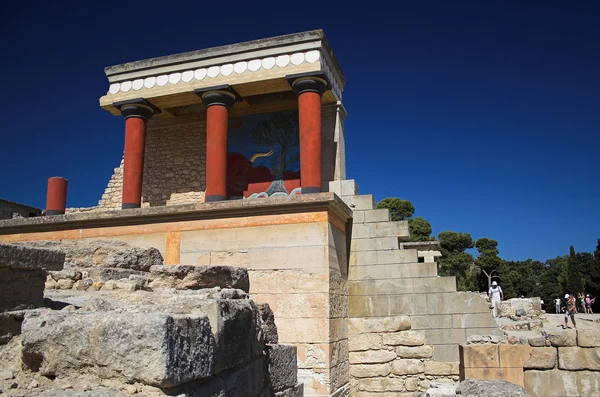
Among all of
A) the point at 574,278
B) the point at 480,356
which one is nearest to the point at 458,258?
the point at 574,278

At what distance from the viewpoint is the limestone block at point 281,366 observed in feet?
13.3

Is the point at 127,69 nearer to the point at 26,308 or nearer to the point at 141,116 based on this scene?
the point at 141,116

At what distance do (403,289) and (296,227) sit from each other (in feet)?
8.36

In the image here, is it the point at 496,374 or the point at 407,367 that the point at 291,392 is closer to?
the point at 496,374

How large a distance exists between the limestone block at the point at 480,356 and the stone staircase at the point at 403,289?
7.68 ft

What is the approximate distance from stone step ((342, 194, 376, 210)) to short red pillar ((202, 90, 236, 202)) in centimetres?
286

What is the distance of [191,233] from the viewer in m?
9.41

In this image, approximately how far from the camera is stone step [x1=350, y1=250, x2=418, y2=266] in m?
9.64

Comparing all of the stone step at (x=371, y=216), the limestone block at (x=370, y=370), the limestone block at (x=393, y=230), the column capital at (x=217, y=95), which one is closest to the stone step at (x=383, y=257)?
the limestone block at (x=393, y=230)

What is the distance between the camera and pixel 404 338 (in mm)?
9414

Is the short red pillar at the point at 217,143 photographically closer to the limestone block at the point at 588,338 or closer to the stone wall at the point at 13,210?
the limestone block at the point at 588,338

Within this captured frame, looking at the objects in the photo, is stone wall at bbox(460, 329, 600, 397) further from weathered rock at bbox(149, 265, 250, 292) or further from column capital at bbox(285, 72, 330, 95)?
column capital at bbox(285, 72, 330, 95)

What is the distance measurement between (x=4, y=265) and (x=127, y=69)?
10.9 m

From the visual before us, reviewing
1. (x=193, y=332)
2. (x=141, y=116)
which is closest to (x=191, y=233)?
(x=141, y=116)
